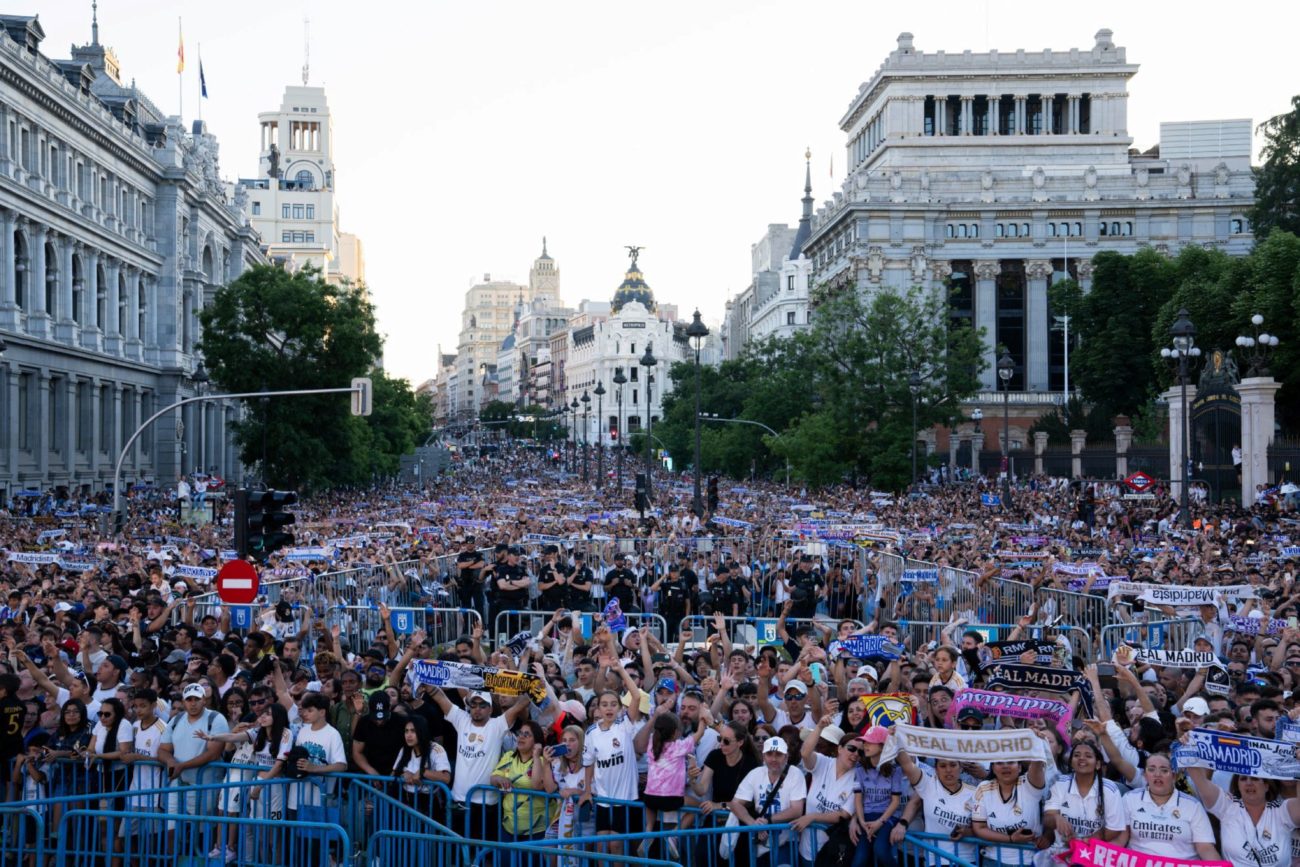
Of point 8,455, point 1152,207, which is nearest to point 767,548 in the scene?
point 8,455

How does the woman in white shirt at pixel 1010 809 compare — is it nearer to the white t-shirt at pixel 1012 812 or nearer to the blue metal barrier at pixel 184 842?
the white t-shirt at pixel 1012 812

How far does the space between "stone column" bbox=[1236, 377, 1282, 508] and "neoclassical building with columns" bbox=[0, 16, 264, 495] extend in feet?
131

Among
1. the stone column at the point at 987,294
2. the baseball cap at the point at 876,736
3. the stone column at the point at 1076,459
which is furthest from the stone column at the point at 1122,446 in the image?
the baseball cap at the point at 876,736

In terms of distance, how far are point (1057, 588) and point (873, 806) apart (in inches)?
459

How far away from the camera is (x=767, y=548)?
2755 cm

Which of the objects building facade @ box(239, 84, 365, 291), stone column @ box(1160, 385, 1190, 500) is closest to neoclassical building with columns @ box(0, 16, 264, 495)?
stone column @ box(1160, 385, 1190, 500)

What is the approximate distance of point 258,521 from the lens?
1602cm

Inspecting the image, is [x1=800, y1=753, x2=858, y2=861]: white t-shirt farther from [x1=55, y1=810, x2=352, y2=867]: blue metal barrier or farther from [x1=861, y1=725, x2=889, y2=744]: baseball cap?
[x1=55, y1=810, x2=352, y2=867]: blue metal barrier

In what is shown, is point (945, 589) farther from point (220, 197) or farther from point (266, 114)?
point (266, 114)

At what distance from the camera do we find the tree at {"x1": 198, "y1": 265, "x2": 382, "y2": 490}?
58.6 meters

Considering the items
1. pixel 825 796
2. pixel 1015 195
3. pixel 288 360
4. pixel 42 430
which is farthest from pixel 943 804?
pixel 1015 195

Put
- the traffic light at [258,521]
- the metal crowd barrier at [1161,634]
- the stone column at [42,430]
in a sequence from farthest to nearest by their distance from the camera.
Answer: the stone column at [42,430] → the metal crowd barrier at [1161,634] → the traffic light at [258,521]

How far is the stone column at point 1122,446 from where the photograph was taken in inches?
2035

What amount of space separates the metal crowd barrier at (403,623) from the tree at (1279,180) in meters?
56.1
